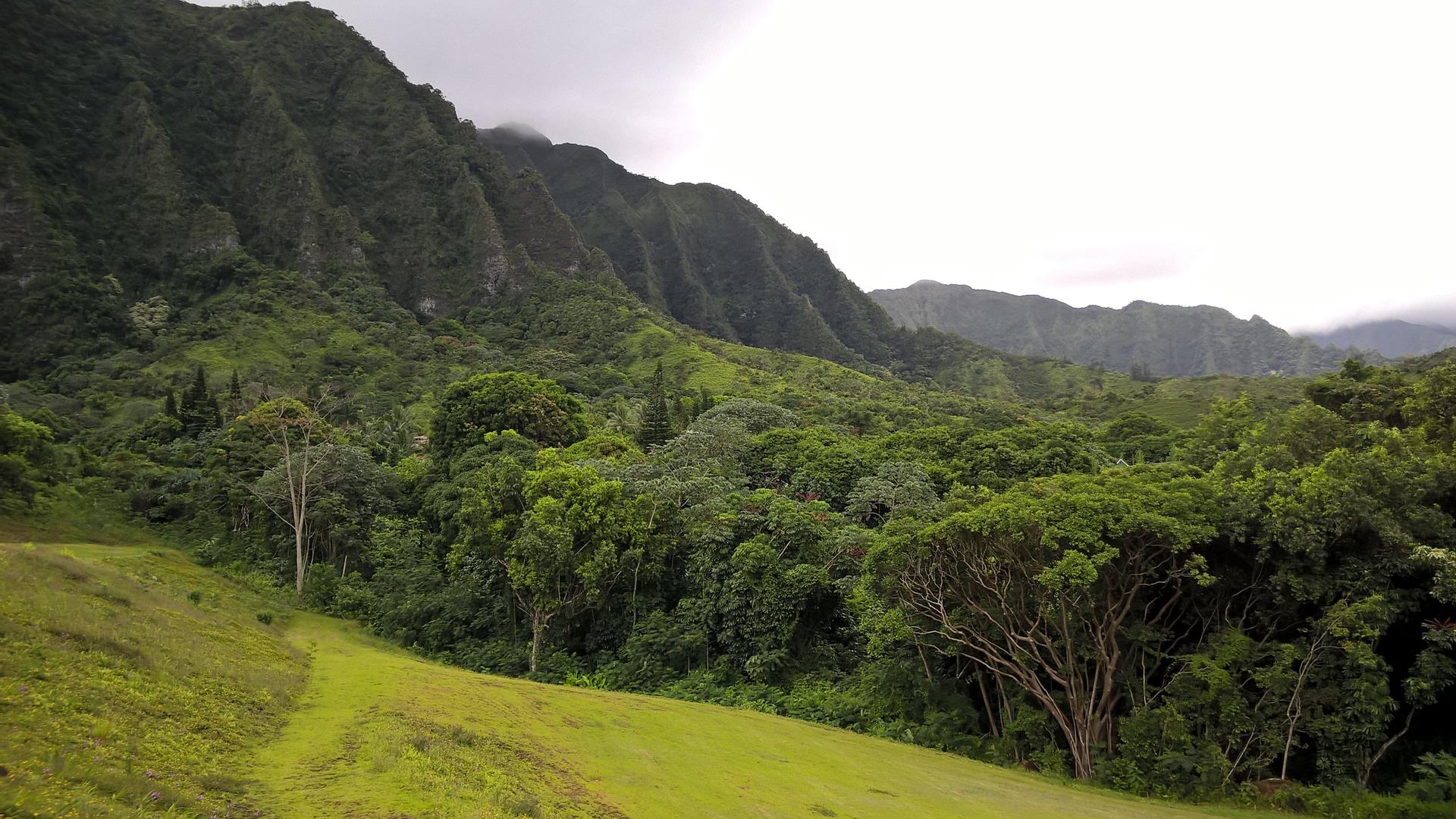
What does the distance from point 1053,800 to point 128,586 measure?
1859cm

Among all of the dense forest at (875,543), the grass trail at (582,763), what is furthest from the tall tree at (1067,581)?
the grass trail at (582,763)

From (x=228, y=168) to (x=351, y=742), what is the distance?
14652cm

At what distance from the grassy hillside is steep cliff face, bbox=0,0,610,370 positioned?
99949 millimetres

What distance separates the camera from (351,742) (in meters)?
8.58

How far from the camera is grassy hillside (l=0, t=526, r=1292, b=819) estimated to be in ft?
20.4

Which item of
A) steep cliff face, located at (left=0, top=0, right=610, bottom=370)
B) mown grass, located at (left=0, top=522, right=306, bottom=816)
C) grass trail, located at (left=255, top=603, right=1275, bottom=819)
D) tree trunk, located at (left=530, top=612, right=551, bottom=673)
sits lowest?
tree trunk, located at (left=530, top=612, right=551, bottom=673)

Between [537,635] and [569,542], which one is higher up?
[569,542]

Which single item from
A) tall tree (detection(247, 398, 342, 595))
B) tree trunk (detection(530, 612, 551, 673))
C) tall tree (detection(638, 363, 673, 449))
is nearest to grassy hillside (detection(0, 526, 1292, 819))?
tree trunk (detection(530, 612, 551, 673))

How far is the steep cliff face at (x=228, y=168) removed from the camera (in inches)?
3738

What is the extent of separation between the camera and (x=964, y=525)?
1557 centimetres

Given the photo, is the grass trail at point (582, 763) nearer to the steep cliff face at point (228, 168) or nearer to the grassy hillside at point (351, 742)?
the grassy hillside at point (351, 742)

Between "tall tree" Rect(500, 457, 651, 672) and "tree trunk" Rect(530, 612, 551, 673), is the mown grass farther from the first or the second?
"tree trunk" Rect(530, 612, 551, 673)

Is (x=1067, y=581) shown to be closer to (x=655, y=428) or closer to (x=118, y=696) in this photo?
(x=118, y=696)

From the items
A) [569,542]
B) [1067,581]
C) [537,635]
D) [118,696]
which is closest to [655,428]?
[569,542]
